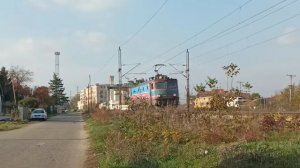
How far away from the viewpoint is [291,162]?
11.4 metres

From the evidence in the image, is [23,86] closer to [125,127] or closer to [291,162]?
[125,127]

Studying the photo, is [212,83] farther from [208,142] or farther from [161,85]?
[161,85]

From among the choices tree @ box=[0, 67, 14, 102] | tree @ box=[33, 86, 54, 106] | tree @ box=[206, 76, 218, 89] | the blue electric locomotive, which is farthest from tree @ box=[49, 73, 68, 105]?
tree @ box=[206, 76, 218, 89]

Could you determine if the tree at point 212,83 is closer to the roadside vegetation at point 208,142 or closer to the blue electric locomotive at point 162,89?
the roadside vegetation at point 208,142

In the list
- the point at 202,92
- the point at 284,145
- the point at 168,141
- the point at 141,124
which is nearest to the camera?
the point at 284,145

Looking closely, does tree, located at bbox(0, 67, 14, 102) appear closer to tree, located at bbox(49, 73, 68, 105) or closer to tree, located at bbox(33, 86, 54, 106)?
tree, located at bbox(33, 86, 54, 106)

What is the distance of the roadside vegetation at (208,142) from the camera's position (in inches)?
479

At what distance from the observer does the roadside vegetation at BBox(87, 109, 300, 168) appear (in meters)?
12.2

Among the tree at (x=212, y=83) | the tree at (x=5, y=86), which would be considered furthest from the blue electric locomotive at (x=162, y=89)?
the tree at (x=5, y=86)

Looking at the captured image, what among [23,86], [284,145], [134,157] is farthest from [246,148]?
[23,86]

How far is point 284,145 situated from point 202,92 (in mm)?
13892

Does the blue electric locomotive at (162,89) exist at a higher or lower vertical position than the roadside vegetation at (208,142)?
higher

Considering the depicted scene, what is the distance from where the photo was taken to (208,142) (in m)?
16.4

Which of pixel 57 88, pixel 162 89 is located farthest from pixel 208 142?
pixel 57 88
